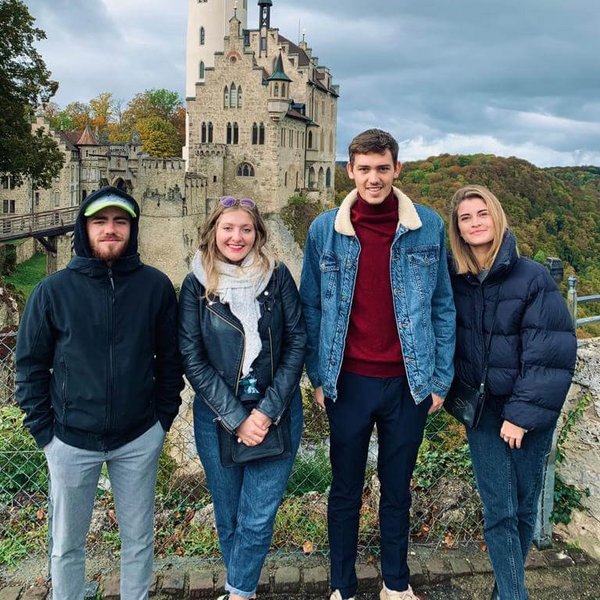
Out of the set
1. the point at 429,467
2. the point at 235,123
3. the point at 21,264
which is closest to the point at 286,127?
the point at 235,123

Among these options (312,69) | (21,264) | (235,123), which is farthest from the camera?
(312,69)

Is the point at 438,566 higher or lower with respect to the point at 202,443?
lower

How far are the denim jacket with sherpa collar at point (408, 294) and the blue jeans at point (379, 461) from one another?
0.13 m

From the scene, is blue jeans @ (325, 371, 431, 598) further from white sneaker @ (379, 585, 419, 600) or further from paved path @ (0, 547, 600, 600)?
paved path @ (0, 547, 600, 600)

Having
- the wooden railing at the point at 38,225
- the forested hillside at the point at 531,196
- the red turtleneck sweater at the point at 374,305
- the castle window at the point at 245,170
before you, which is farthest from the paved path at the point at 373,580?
the castle window at the point at 245,170

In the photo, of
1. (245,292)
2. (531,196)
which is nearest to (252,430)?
(245,292)

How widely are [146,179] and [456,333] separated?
37.4 meters

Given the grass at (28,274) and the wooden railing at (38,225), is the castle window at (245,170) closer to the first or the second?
the wooden railing at (38,225)

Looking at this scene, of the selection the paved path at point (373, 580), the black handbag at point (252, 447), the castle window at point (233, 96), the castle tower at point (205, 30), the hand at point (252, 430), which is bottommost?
the paved path at point (373, 580)

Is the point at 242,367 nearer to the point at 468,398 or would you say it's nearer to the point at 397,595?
the point at 468,398

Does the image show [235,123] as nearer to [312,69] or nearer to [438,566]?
[312,69]

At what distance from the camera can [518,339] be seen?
3990mm

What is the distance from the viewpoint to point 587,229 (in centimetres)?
5712

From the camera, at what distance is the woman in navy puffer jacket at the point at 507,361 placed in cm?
388
